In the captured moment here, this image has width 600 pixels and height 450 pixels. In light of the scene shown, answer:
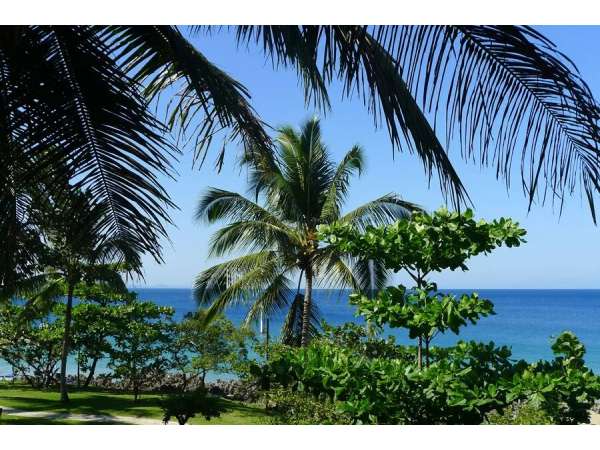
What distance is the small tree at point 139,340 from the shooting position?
8.72 meters

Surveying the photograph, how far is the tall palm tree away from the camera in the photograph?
7.93m

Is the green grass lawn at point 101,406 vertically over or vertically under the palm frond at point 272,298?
under

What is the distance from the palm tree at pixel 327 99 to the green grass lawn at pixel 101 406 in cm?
460

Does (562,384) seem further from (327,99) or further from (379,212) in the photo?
(379,212)

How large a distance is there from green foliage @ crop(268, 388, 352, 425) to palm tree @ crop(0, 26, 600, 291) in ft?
8.18

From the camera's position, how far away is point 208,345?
29.2 ft

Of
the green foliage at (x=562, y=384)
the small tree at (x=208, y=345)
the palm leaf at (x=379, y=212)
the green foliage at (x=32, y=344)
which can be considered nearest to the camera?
A: the green foliage at (x=562, y=384)

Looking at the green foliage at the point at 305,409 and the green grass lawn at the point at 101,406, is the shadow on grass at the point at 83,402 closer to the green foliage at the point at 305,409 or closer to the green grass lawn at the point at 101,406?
the green grass lawn at the point at 101,406

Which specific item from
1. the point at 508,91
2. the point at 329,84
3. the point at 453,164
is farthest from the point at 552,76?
the point at 329,84

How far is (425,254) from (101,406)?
5.78m

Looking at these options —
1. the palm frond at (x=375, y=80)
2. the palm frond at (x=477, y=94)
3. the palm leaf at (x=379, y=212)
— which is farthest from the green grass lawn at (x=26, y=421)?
Answer: the palm frond at (x=477, y=94)
